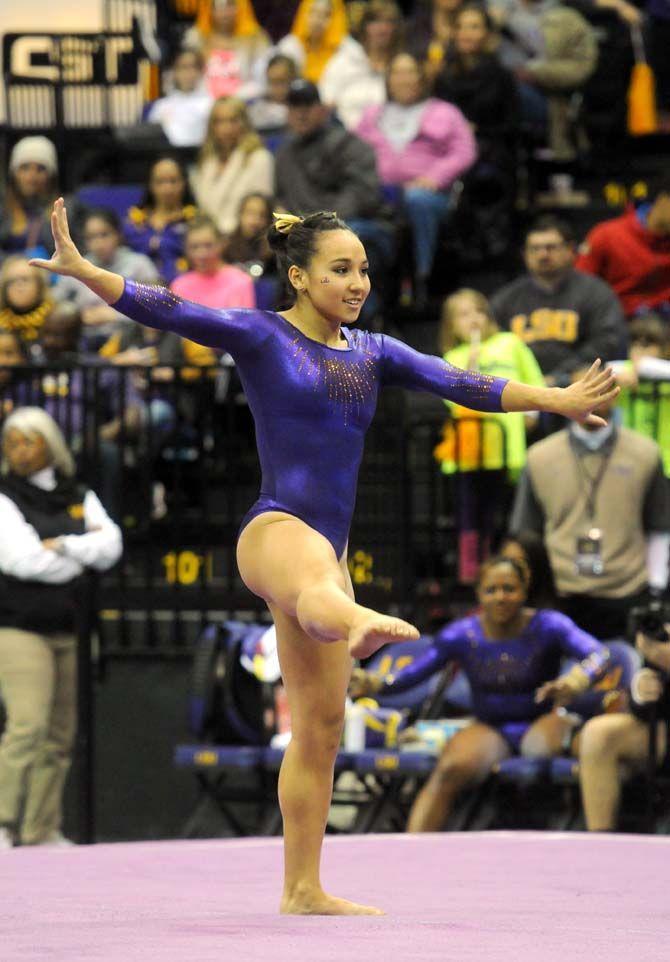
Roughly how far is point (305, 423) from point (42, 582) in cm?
390

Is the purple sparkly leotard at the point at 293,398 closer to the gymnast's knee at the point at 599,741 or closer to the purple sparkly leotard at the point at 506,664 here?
the gymnast's knee at the point at 599,741

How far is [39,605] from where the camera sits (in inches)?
328

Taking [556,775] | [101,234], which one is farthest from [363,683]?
[101,234]

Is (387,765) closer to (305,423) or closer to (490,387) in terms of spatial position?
(490,387)

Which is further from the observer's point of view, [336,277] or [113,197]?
[113,197]

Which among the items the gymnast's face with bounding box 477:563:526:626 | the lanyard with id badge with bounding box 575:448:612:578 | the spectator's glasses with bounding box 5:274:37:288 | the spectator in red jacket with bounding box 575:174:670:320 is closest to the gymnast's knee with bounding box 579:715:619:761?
the gymnast's face with bounding box 477:563:526:626

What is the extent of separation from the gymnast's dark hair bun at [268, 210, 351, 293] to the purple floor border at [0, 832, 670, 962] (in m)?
1.58

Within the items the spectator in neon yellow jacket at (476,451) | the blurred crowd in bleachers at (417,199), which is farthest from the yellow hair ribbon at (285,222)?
the spectator in neon yellow jacket at (476,451)

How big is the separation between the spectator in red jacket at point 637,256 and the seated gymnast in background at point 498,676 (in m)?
2.29

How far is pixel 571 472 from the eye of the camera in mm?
8391

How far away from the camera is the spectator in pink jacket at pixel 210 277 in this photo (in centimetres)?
964

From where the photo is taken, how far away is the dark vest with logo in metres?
8.31

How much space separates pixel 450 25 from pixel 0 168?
9.96ft

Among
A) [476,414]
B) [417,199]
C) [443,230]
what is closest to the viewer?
[476,414]
